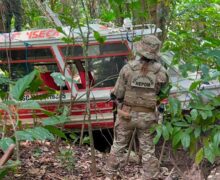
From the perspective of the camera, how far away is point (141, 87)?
428 centimetres

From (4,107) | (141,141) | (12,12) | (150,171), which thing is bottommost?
(150,171)

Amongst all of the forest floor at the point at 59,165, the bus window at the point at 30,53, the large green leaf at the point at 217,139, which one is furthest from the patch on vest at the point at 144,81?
the bus window at the point at 30,53

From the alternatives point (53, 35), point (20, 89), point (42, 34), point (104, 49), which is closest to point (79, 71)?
point (104, 49)

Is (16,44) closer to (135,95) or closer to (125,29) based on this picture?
(125,29)

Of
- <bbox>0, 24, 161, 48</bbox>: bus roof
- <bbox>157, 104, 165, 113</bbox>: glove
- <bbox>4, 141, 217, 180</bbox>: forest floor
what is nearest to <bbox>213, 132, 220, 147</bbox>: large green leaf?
<bbox>4, 141, 217, 180</bbox>: forest floor

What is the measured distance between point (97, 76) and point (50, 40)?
0.88 m

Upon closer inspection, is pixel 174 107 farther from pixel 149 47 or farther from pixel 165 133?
pixel 149 47

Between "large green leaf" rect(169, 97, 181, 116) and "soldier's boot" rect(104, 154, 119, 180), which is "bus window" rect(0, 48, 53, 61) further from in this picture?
"large green leaf" rect(169, 97, 181, 116)

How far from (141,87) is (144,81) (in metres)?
0.08

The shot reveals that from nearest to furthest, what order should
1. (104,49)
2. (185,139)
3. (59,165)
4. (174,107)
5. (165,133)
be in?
1. (185,139)
2. (165,133)
3. (174,107)
4. (59,165)
5. (104,49)

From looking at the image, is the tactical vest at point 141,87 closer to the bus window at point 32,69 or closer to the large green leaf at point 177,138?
the large green leaf at point 177,138

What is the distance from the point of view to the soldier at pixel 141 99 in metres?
4.21

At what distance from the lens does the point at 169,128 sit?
10.8 ft

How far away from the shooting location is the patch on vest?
4207 mm
